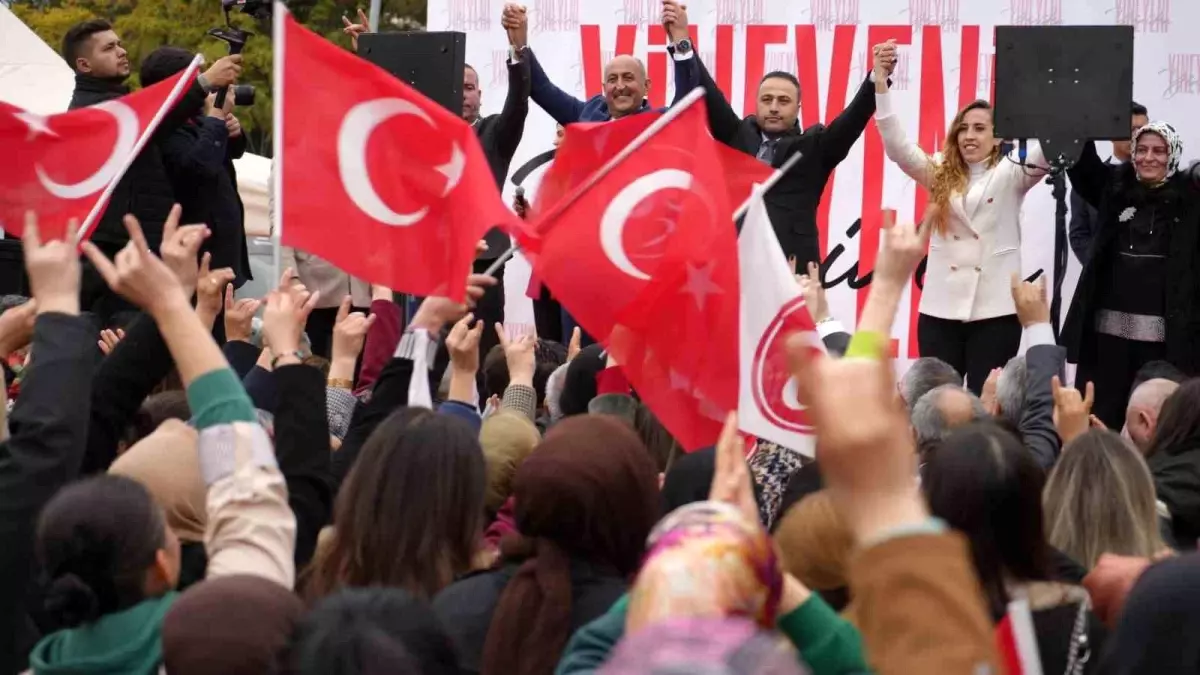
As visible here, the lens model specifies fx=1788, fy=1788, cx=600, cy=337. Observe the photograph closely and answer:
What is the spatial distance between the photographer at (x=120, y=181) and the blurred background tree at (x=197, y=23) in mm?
13091

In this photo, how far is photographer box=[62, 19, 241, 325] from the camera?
822cm

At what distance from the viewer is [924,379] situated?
602 cm

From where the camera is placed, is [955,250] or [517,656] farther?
[955,250]

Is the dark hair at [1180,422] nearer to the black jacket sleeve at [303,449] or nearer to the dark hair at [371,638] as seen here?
the black jacket sleeve at [303,449]

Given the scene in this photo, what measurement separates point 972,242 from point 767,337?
4.43 m

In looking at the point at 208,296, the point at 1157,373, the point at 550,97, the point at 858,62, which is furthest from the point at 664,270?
the point at 858,62

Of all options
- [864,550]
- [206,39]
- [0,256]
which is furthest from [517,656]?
[206,39]

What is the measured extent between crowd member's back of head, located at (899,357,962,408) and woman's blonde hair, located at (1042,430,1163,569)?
2.08 m

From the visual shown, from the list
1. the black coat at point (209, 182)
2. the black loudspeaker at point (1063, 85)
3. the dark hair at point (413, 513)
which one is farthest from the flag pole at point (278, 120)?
the black loudspeaker at point (1063, 85)

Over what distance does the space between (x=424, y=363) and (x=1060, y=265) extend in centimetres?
612

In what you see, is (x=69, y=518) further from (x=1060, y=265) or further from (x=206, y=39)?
(x=206, y=39)

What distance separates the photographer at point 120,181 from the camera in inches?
324

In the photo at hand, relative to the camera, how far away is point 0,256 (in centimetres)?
1070

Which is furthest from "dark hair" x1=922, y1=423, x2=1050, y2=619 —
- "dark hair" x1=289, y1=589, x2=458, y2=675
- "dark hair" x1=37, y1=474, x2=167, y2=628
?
"dark hair" x1=37, y1=474, x2=167, y2=628
